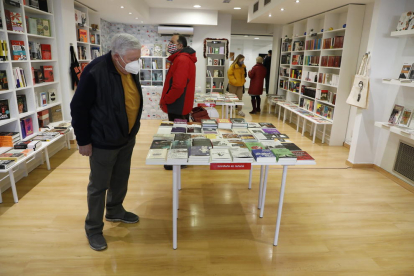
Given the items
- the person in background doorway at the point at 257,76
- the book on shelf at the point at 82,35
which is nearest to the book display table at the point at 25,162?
the book on shelf at the point at 82,35

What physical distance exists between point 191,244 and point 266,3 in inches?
208

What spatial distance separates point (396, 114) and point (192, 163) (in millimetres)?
3315

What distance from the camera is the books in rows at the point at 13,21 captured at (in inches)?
138

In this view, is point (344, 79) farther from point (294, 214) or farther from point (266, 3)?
point (294, 214)

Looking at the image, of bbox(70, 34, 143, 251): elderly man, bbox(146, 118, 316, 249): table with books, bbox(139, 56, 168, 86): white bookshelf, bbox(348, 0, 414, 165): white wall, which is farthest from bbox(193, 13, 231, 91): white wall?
bbox(70, 34, 143, 251): elderly man

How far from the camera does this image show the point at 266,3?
5.91 meters

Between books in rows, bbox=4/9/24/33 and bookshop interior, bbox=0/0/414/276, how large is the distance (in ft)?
0.05

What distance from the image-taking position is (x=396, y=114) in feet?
12.9

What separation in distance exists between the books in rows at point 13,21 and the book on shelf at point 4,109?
91 cm

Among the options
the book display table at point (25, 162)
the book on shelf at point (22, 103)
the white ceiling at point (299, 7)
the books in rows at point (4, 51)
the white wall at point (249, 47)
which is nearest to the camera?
the book display table at point (25, 162)

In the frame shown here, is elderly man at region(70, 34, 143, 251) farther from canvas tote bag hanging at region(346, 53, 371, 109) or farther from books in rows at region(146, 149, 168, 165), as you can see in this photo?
canvas tote bag hanging at region(346, 53, 371, 109)

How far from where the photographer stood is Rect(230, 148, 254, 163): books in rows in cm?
221

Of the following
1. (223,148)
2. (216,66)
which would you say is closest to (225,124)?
(223,148)

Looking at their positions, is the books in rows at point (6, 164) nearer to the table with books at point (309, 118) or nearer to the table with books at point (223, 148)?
the table with books at point (223, 148)
